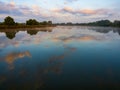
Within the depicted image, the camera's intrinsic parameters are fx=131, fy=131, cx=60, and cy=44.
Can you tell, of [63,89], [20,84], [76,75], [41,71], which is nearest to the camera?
[63,89]

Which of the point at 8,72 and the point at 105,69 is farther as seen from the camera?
the point at 105,69

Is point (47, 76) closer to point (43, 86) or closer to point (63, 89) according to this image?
point (43, 86)

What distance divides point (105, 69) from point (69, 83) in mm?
3393

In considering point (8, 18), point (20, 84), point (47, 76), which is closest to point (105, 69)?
point (47, 76)

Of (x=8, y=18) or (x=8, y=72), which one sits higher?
(x=8, y=18)

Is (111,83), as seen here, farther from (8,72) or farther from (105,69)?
(8,72)

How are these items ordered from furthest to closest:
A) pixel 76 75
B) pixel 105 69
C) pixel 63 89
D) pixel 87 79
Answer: pixel 105 69 → pixel 76 75 → pixel 87 79 → pixel 63 89

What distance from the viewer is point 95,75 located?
24.3 feet

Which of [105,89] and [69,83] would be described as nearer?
[105,89]

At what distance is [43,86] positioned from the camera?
5.95 meters

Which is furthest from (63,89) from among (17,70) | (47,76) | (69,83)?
(17,70)

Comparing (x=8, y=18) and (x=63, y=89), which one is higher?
(x=8, y=18)

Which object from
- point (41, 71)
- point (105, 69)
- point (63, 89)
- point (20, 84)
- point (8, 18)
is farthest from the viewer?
point (8, 18)

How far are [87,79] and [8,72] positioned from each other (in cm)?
456
